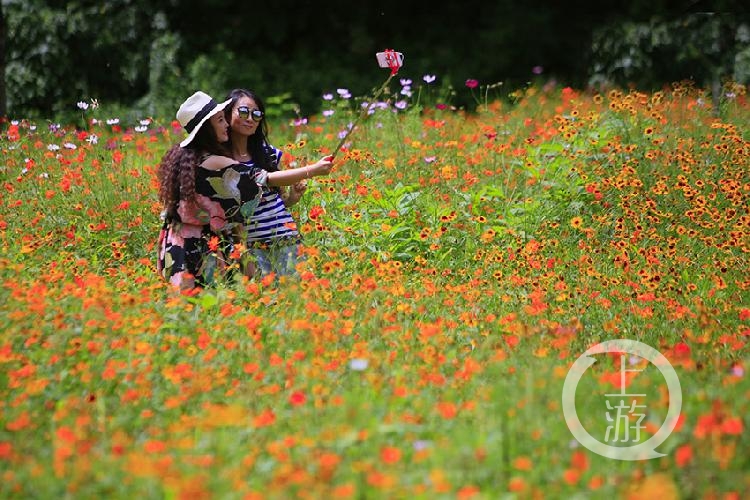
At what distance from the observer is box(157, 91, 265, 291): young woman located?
3.99 meters

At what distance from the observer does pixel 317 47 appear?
421 inches

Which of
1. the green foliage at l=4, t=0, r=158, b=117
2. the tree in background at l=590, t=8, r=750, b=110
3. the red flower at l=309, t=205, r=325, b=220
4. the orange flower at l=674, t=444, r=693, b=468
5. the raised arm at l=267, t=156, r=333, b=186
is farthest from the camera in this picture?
the green foliage at l=4, t=0, r=158, b=117

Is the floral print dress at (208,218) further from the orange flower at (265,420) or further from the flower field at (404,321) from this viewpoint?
the orange flower at (265,420)

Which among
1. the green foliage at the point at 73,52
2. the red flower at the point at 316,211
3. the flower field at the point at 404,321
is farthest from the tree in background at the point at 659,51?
the green foliage at the point at 73,52

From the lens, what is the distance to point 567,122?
18.2 feet

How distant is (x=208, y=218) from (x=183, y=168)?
263mm

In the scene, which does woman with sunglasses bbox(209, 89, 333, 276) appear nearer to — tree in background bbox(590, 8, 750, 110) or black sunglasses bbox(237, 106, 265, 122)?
black sunglasses bbox(237, 106, 265, 122)

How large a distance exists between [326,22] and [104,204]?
6.50 meters

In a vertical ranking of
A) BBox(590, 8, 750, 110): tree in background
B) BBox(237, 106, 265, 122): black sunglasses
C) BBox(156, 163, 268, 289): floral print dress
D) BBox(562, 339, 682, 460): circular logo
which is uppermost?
BBox(590, 8, 750, 110): tree in background

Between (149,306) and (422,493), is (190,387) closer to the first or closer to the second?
(149,306)

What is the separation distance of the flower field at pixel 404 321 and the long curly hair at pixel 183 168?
13.4 inches

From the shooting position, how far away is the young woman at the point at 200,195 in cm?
399

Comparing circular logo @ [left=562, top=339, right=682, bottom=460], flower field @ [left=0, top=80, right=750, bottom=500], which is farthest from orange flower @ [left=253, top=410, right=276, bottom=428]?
circular logo @ [left=562, top=339, right=682, bottom=460]

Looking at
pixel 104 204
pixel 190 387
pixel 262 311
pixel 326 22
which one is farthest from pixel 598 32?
pixel 190 387
